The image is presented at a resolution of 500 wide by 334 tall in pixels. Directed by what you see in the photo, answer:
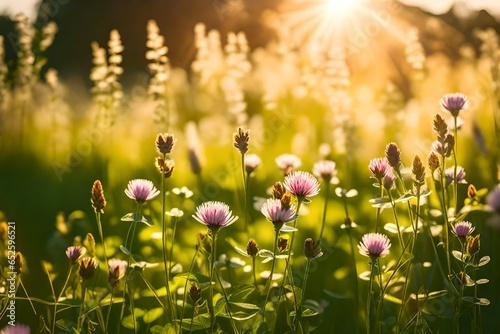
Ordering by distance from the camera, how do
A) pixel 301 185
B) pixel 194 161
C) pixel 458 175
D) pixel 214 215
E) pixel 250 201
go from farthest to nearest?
pixel 250 201 → pixel 194 161 → pixel 458 175 → pixel 301 185 → pixel 214 215

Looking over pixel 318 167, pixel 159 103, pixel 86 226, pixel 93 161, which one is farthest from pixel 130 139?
pixel 318 167

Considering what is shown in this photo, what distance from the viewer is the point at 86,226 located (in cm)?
261

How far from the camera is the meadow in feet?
5.27

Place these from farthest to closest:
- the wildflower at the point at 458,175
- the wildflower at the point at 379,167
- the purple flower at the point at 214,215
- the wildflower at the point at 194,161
A: the wildflower at the point at 194,161
the wildflower at the point at 458,175
the wildflower at the point at 379,167
the purple flower at the point at 214,215

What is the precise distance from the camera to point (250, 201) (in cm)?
300

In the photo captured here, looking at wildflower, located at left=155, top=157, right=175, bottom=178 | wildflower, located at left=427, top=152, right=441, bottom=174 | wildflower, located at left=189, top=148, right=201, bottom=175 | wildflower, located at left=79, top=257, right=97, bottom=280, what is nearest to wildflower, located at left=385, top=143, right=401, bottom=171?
wildflower, located at left=427, top=152, right=441, bottom=174

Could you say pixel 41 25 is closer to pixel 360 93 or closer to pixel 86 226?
pixel 86 226

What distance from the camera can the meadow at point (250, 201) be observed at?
1.61 metres

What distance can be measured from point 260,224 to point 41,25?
167 centimetres

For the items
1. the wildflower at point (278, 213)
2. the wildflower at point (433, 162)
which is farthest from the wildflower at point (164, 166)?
the wildflower at point (433, 162)

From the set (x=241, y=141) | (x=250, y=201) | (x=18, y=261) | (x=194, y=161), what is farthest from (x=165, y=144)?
(x=250, y=201)

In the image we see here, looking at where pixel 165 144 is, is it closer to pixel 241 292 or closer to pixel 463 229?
pixel 241 292

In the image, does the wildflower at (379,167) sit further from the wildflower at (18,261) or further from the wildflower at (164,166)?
the wildflower at (18,261)

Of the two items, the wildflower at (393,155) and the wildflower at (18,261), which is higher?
the wildflower at (393,155)
